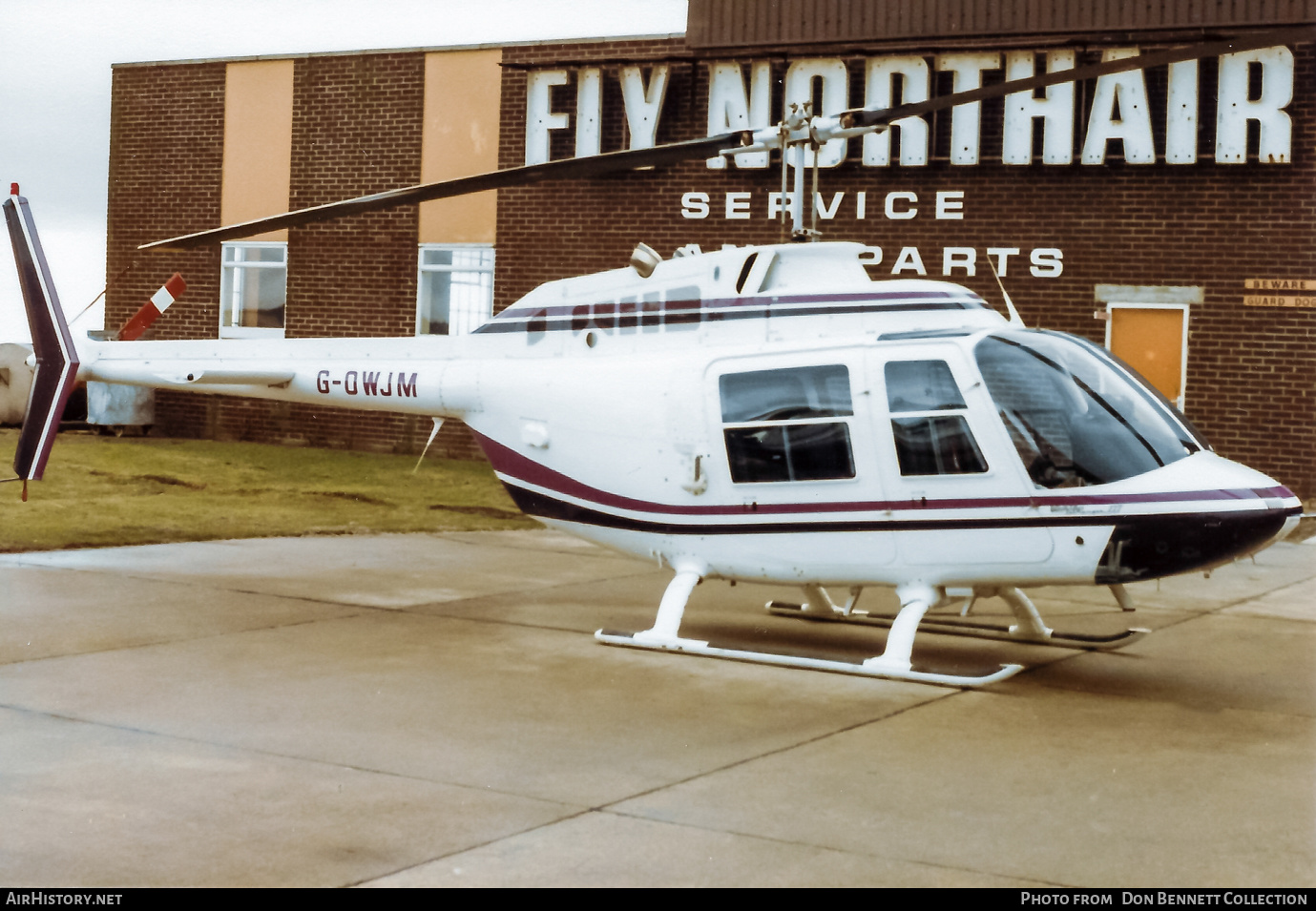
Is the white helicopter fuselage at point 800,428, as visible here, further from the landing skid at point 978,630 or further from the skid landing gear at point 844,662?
the landing skid at point 978,630

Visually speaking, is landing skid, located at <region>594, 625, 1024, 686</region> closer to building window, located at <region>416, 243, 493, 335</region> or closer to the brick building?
the brick building

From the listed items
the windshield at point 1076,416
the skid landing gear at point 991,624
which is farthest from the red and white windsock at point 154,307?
the windshield at point 1076,416

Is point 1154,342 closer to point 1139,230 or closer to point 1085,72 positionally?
point 1139,230

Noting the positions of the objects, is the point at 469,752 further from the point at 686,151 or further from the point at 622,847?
the point at 686,151

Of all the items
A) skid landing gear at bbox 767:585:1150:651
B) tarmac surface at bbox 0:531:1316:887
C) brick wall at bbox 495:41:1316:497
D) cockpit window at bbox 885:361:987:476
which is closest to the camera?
tarmac surface at bbox 0:531:1316:887

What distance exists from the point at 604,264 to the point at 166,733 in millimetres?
13679

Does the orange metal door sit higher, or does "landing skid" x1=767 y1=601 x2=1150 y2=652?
the orange metal door

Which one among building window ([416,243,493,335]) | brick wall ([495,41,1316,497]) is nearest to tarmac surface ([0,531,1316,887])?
brick wall ([495,41,1316,497])

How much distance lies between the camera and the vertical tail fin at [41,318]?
998cm

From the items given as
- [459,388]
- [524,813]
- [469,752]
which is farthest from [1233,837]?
[459,388]

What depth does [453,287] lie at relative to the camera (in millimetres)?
20609

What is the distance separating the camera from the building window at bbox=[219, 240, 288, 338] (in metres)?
21.8

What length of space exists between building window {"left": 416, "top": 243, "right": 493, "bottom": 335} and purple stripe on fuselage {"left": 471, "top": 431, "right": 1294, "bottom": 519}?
36.9ft

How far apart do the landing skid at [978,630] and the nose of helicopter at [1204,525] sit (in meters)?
1.50
